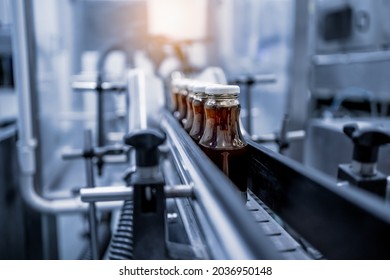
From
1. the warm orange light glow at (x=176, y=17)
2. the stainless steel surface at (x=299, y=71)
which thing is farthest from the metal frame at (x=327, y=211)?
the warm orange light glow at (x=176, y=17)

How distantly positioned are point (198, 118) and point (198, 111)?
1cm

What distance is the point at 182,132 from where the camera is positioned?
1.89ft

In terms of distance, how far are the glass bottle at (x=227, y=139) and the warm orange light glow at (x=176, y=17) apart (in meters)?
1.23

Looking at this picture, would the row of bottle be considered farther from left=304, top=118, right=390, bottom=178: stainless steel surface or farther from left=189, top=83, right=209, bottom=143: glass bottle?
left=304, top=118, right=390, bottom=178: stainless steel surface

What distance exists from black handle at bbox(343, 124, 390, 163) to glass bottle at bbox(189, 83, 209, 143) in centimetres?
24

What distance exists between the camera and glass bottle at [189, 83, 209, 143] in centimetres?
57

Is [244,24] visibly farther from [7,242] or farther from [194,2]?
[7,242]

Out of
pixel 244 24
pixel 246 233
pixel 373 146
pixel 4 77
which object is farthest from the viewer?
pixel 4 77

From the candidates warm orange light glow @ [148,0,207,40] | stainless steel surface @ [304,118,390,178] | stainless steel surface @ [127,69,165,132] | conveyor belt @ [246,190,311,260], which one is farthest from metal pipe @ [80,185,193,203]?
warm orange light glow @ [148,0,207,40]

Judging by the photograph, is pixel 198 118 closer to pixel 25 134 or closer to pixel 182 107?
pixel 182 107

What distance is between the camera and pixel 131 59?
179 centimetres

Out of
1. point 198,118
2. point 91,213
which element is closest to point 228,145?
point 198,118
